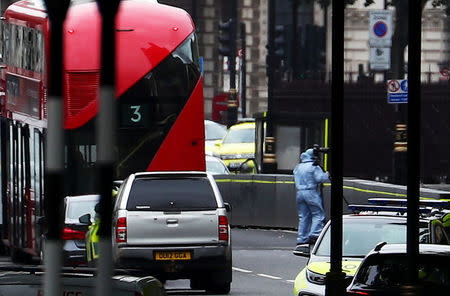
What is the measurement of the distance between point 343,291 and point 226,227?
706 centimetres

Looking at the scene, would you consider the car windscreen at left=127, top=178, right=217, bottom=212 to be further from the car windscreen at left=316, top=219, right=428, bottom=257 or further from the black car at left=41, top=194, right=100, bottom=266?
the car windscreen at left=316, top=219, right=428, bottom=257

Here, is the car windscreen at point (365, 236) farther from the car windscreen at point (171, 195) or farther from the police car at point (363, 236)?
the car windscreen at point (171, 195)

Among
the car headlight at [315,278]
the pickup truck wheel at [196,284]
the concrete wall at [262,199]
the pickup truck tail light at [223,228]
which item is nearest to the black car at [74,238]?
the pickup truck wheel at [196,284]

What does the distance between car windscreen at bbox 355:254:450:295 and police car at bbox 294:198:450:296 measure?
275 cm

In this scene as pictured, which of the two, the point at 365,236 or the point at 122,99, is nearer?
the point at 365,236

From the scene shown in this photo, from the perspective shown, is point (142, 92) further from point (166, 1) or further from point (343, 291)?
point (166, 1)

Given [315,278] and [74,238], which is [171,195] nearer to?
[74,238]

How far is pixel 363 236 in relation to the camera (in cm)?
1766

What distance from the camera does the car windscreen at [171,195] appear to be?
68.4 feet

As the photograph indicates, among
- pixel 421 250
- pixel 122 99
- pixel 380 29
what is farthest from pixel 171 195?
pixel 380 29

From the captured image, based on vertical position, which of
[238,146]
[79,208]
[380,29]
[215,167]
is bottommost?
[238,146]

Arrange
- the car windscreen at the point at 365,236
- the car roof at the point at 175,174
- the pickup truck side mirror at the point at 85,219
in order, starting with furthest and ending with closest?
the pickup truck side mirror at the point at 85,219 → the car roof at the point at 175,174 → the car windscreen at the point at 365,236

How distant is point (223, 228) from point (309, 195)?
7.16 meters

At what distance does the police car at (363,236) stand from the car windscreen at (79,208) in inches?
217
